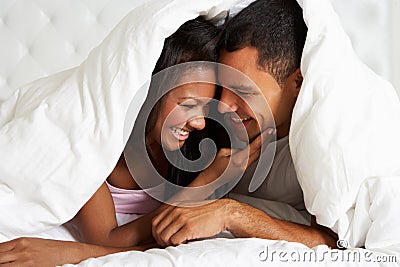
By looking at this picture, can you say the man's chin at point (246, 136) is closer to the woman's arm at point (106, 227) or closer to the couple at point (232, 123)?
the couple at point (232, 123)

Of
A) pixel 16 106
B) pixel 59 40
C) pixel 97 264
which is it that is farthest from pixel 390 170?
pixel 59 40

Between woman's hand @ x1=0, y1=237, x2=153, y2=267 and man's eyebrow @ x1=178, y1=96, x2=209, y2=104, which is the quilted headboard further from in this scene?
woman's hand @ x1=0, y1=237, x2=153, y2=267

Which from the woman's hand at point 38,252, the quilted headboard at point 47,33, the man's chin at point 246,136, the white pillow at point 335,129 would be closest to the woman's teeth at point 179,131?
the man's chin at point 246,136

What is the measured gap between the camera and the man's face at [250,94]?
142cm

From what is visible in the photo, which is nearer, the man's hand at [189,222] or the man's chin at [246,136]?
the man's hand at [189,222]

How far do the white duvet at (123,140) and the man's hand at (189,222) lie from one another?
0.14 m

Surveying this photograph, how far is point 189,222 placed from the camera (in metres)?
1.25

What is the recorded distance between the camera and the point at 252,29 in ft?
4.77

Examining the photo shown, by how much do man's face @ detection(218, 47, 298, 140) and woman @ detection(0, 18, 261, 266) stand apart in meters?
0.03

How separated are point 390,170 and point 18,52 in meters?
1.21

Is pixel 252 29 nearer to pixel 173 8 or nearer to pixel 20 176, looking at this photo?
pixel 173 8

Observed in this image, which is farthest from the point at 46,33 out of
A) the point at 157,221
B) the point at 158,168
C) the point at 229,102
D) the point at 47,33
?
the point at 157,221

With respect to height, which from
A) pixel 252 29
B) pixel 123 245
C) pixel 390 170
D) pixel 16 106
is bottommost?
pixel 123 245

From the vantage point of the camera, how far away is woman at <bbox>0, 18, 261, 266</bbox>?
4.41 ft
